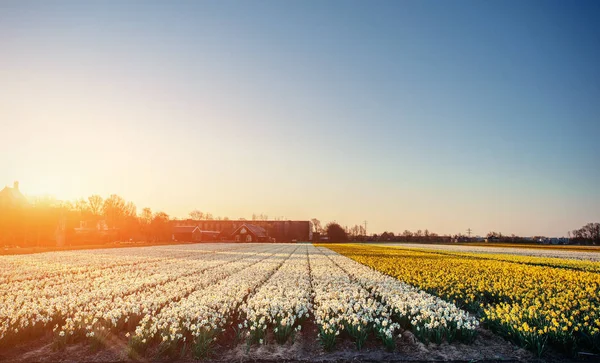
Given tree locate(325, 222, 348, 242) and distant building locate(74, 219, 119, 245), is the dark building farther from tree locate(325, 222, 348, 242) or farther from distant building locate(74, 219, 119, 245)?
distant building locate(74, 219, 119, 245)

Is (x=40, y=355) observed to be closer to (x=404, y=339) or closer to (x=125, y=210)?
(x=404, y=339)

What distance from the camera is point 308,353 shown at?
8.41m

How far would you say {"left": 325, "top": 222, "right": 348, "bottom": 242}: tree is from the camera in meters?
122

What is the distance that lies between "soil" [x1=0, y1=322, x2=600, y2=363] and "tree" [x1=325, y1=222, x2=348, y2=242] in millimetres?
113418

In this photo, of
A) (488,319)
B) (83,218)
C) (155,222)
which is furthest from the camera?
(155,222)

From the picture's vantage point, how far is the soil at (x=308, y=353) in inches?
315

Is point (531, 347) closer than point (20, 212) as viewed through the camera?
Yes

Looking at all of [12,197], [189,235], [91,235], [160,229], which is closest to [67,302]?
[12,197]

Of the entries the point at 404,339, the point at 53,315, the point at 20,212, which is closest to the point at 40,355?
the point at 53,315

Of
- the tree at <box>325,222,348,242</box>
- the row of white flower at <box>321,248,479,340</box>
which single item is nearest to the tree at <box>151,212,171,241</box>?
the tree at <box>325,222,348,242</box>

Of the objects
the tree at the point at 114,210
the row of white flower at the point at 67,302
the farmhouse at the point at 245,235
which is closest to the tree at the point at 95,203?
the tree at the point at 114,210

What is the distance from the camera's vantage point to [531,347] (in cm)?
832

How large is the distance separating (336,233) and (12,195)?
277 feet

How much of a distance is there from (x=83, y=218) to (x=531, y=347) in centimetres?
10688
